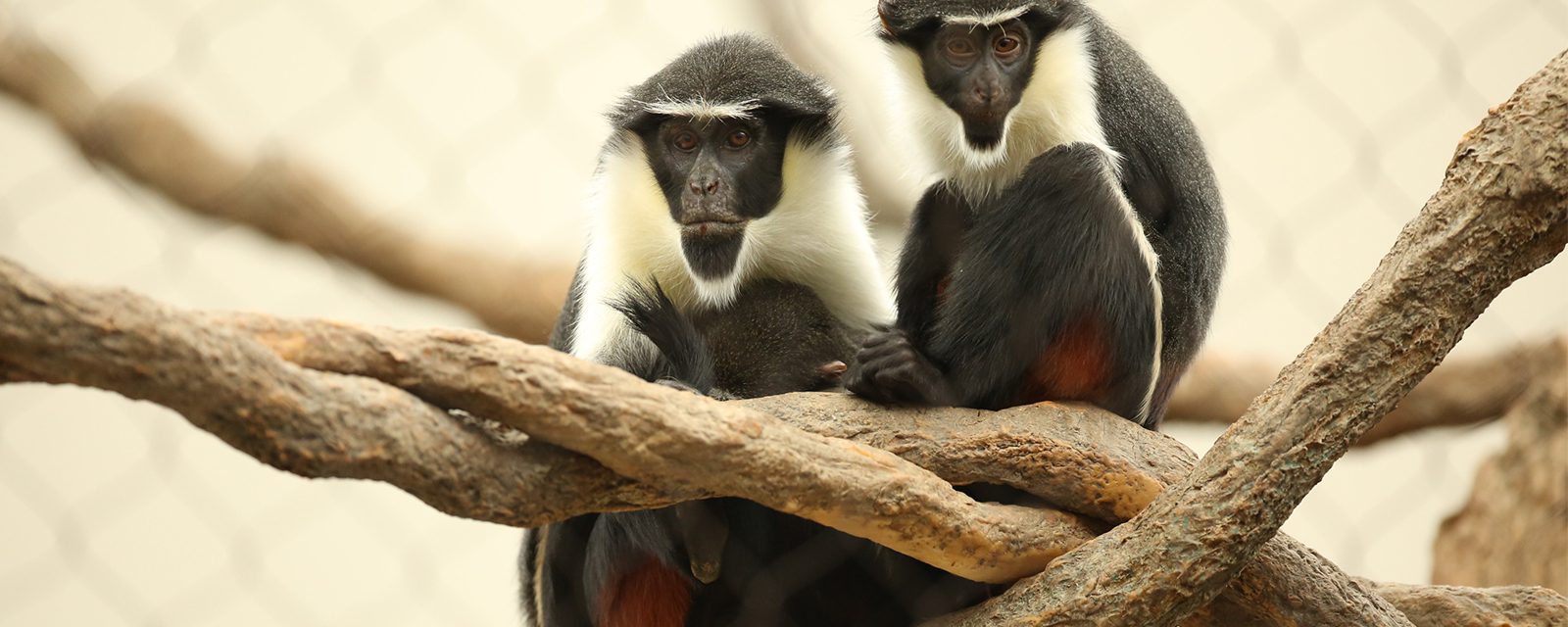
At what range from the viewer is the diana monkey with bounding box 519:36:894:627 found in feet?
8.28

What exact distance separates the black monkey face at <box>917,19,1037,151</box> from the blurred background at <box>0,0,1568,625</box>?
0.26 meters

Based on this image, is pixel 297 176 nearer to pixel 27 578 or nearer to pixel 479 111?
pixel 479 111

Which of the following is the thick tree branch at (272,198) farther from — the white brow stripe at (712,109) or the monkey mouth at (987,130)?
the monkey mouth at (987,130)

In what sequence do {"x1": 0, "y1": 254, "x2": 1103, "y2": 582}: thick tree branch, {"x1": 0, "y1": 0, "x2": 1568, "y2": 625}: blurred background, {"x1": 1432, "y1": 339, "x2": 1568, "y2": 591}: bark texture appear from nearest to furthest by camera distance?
{"x1": 0, "y1": 254, "x2": 1103, "y2": 582}: thick tree branch → {"x1": 0, "y1": 0, "x2": 1568, "y2": 625}: blurred background → {"x1": 1432, "y1": 339, "x2": 1568, "y2": 591}: bark texture

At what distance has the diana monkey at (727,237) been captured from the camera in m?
2.52

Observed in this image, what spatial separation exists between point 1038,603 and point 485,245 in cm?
292

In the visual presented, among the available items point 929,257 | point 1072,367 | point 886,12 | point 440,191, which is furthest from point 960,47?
point 440,191

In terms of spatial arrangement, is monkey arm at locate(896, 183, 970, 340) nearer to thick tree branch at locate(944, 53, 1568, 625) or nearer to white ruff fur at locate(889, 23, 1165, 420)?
white ruff fur at locate(889, 23, 1165, 420)

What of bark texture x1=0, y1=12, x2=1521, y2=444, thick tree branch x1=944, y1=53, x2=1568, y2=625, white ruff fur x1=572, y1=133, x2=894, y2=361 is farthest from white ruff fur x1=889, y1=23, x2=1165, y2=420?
bark texture x1=0, y1=12, x2=1521, y2=444

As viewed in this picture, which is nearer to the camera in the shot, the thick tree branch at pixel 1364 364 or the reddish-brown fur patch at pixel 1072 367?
the thick tree branch at pixel 1364 364

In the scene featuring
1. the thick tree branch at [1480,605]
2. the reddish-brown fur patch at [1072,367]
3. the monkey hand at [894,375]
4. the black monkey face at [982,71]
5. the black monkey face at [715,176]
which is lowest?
the thick tree branch at [1480,605]

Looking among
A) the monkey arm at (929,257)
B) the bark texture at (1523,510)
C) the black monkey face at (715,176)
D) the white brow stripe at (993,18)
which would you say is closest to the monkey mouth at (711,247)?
the black monkey face at (715,176)

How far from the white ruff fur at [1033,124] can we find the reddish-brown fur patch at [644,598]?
0.86m

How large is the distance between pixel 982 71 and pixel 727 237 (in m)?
Result: 0.53
